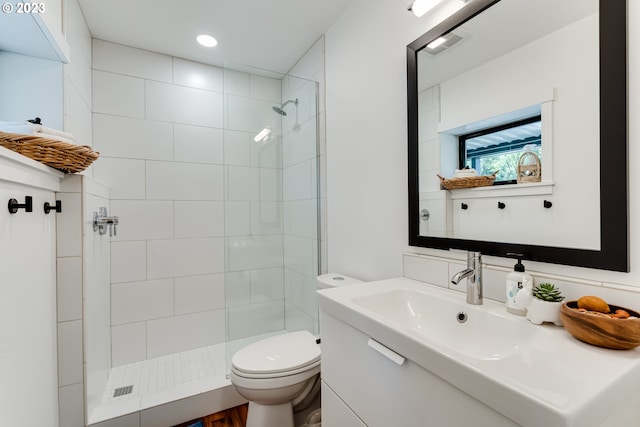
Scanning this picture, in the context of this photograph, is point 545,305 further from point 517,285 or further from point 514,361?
point 514,361

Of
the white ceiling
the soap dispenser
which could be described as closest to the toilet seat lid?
the soap dispenser

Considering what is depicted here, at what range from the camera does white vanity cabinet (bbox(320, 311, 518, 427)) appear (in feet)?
2.01

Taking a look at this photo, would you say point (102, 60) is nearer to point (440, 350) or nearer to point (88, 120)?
point (88, 120)

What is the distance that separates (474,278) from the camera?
966 millimetres

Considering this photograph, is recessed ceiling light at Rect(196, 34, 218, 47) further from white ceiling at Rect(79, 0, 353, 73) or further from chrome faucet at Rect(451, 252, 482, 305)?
chrome faucet at Rect(451, 252, 482, 305)

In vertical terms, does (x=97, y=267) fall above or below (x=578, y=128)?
below

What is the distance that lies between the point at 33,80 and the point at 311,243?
5.64 feet

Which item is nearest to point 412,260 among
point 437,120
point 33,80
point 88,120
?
point 437,120

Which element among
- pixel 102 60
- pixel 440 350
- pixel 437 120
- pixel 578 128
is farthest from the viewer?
pixel 102 60

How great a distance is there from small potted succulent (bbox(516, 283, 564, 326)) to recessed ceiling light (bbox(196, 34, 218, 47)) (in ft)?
7.74

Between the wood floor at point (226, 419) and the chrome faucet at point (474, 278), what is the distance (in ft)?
4.93

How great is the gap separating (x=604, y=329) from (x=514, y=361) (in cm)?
21

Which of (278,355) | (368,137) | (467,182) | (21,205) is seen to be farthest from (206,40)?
(278,355)

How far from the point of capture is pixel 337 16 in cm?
185
